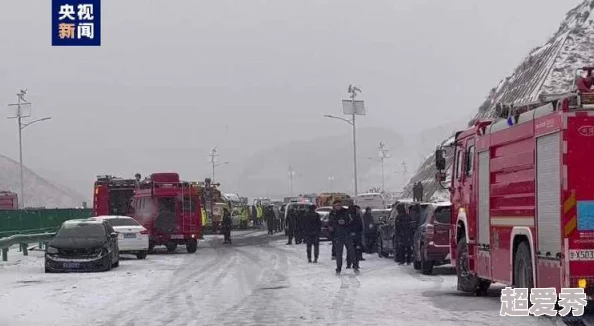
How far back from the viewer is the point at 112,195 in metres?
41.8

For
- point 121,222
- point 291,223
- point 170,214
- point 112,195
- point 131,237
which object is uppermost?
point 112,195

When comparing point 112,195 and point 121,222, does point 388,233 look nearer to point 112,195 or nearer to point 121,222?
point 121,222

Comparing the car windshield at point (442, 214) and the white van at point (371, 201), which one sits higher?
the car windshield at point (442, 214)

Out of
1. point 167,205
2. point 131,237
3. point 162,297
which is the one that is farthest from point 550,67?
point 162,297

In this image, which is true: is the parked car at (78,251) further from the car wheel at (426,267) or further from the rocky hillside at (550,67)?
the rocky hillside at (550,67)

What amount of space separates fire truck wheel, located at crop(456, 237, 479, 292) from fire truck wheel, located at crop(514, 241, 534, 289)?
3216mm

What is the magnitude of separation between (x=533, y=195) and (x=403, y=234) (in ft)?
44.9

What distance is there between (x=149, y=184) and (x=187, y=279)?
13.9m

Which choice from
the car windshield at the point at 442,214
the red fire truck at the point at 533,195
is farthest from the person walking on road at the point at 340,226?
the red fire truck at the point at 533,195

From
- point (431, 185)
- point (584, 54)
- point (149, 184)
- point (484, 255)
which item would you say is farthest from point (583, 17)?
point (484, 255)

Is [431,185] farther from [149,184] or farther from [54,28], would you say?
[54,28]

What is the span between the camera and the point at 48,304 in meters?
17.2

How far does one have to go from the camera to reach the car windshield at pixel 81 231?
2602 cm

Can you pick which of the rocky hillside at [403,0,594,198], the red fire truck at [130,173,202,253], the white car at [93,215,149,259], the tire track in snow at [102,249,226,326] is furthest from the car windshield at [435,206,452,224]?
the rocky hillside at [403,0,594,198]
